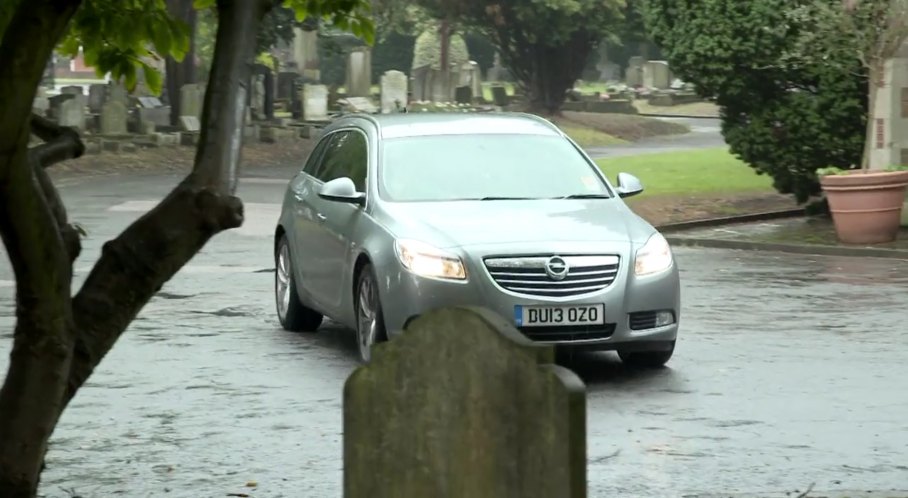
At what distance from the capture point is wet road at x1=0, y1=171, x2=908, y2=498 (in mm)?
8477

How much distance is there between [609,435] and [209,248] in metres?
11.4

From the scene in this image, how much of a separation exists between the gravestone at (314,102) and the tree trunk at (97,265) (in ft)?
132

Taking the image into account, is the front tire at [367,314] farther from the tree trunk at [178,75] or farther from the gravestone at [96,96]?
the gravestone at [96,96]

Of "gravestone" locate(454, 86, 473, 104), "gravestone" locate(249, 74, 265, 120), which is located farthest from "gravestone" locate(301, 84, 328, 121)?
"gravestone" locate(454, 86, 473, 104)

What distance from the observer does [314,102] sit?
47000mm

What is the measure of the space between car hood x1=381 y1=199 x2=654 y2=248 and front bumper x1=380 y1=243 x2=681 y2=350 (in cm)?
28

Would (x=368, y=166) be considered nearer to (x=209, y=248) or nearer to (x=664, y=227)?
(x=209, y=248)

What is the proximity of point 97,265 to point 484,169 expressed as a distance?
6.18 m

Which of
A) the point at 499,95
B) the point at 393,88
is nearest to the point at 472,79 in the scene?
the point at 499,95

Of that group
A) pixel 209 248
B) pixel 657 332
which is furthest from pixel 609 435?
pixel 209 248

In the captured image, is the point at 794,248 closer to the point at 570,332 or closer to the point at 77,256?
the point at 570,332

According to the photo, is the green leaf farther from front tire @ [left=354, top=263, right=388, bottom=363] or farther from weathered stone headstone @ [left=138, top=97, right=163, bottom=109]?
weathered stone headstone @ [left=138, top=97, right=163, bottom=109]

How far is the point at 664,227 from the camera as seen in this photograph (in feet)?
74.4

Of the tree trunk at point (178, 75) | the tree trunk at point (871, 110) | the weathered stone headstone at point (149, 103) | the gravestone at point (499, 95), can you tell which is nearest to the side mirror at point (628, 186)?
the tree trunk at point (871, 110)
